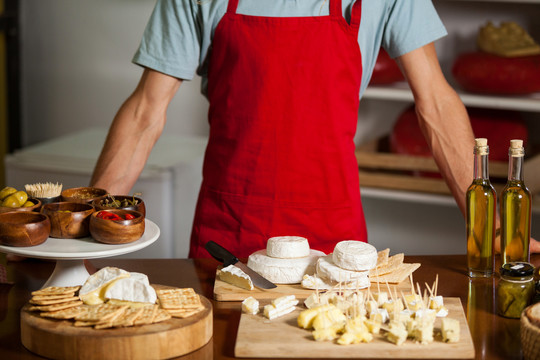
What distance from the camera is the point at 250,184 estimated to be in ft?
6.34

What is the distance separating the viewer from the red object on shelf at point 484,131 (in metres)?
2.87

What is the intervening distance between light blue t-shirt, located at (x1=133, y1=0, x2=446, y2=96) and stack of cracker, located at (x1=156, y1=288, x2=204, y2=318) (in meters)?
0.79

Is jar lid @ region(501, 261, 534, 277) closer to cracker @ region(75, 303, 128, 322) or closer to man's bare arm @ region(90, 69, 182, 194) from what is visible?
cracker @ region(75, 303, 128, 322)

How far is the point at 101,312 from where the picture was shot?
3.98 feet

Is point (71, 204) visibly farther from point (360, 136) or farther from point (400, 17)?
point (360, 136)

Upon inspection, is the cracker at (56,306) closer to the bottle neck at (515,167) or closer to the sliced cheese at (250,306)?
the sliced cheese at (250,306)

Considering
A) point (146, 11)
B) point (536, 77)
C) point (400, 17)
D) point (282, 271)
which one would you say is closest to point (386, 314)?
point (282, 271)

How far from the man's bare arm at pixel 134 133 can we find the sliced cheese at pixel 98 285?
2.03 ft

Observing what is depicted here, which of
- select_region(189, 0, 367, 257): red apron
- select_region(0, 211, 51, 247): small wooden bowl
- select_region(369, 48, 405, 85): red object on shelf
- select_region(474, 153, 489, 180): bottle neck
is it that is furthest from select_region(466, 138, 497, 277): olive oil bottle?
select_region(369, 48, 405, 85): red object on shelf

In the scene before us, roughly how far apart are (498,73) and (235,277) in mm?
1733

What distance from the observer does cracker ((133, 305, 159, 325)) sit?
1.19 m

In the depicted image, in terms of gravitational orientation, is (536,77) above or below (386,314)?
above

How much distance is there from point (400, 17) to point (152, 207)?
1.44m

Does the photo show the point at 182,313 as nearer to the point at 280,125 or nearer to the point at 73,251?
the point at 73,251
